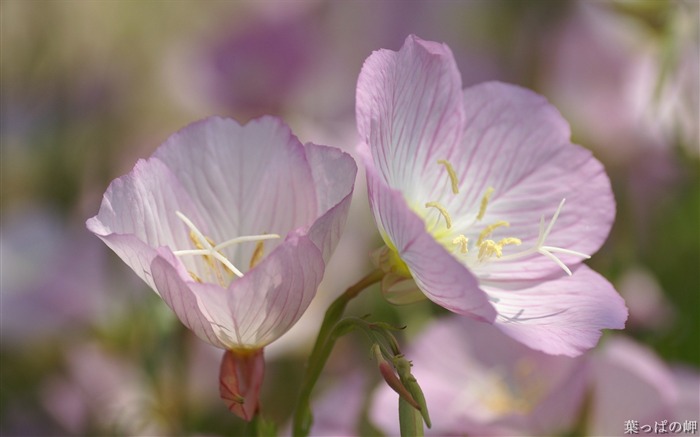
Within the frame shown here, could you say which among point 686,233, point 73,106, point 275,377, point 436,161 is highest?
point 436,161

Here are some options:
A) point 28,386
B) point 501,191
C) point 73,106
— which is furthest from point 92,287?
point 501,191

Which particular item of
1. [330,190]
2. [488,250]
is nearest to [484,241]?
[488,250]

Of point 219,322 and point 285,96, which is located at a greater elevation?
point 219,322

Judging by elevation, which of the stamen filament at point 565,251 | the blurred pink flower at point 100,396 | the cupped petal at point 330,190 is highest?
the cupped petal at point 330,190

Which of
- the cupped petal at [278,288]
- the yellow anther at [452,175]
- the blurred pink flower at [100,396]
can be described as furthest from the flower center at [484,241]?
the blurred pink flower at [100,396]

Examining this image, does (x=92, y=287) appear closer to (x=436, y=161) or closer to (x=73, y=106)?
(x=73, y=106)

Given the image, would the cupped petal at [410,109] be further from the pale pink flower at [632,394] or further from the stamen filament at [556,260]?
the pale pink flower at [632,394]
